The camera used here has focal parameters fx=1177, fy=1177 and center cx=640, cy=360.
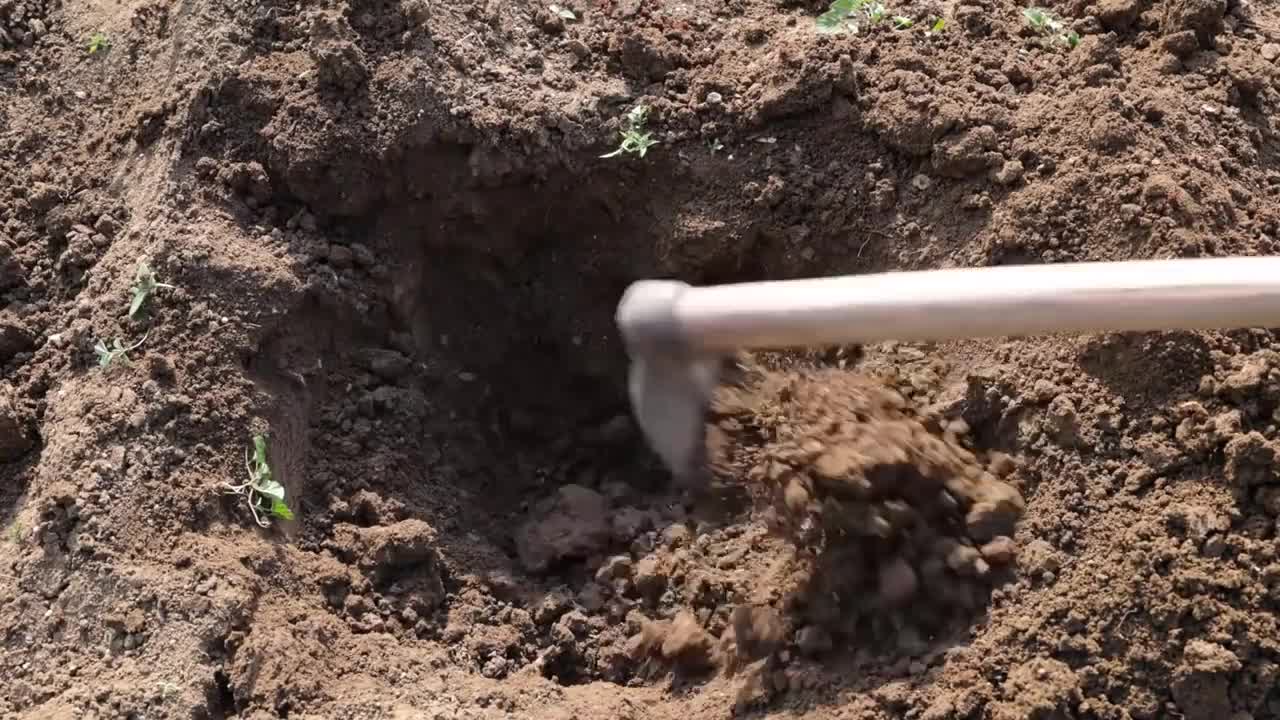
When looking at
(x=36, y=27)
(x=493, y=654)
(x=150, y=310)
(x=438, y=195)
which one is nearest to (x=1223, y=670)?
(x=493, y=654)

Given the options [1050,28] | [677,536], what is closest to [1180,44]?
[1050,28]

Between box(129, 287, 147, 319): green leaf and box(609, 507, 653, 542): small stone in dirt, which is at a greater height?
box(129, 287, 147, 319): green leaf

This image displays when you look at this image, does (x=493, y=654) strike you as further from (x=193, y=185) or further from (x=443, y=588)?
(x=193, y=185)

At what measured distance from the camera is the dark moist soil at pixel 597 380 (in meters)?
2.71

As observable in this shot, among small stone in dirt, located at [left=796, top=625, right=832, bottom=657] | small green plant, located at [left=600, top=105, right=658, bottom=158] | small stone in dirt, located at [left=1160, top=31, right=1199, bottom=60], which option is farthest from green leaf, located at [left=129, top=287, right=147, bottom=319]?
small stone in dirt, located at [left=1160, top=31, right=1199, bottom=60]

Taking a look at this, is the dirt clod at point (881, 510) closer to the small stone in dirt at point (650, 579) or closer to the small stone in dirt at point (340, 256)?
the small stone in dirt at point (650, 579)

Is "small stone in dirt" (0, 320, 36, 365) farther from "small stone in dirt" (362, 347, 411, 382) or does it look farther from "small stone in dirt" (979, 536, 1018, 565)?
"small stone in dirt" (979, 536, 1018, 565)

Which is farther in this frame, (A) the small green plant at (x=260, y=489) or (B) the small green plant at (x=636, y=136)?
(B) the small green plant at (x=636, y=136)

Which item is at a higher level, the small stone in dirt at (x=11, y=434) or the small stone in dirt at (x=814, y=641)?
the small stone in dirt at (x=11, y=434)

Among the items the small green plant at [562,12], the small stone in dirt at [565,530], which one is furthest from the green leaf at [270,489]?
the small green plant at [562,12]

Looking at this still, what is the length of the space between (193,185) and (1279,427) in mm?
2915

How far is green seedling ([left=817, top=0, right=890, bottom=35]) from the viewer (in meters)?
Result: 3.51

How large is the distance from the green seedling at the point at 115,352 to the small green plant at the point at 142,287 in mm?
83

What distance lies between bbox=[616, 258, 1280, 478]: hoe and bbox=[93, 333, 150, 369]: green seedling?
1518mm
